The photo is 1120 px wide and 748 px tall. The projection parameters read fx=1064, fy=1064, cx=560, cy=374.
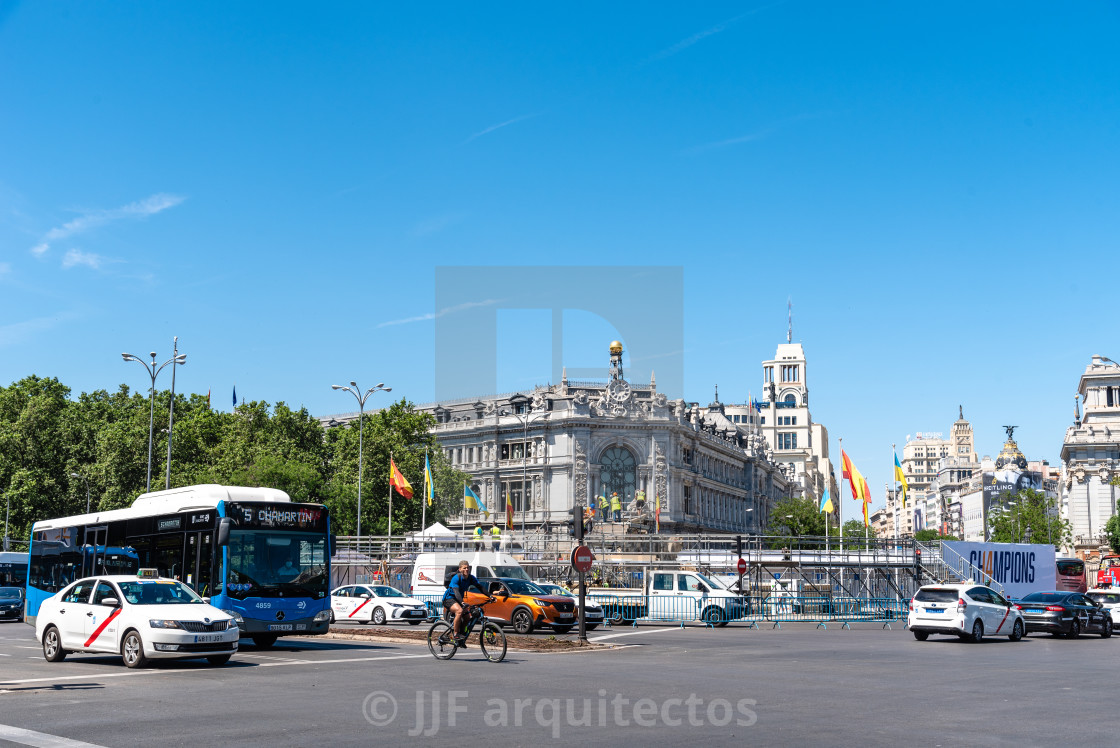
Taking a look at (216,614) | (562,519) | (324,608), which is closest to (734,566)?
(324,608)

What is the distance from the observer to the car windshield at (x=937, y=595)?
2847cm

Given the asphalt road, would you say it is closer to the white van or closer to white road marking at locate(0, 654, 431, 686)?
white road marking at locate(0, 654, 431, 686)

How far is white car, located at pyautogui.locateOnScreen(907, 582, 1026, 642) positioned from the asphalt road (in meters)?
4.27

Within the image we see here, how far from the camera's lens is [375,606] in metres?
35.1

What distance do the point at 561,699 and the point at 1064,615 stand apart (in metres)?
24.0

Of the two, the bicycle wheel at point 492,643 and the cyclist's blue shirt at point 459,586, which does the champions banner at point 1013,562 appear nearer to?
the cyclist's blue shirt at point 459,586

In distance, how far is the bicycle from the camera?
20031mm

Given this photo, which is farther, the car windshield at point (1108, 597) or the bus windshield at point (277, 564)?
the car windshield at point (1108, 597)

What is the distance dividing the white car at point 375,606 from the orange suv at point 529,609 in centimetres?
525

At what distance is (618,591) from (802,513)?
8042cm

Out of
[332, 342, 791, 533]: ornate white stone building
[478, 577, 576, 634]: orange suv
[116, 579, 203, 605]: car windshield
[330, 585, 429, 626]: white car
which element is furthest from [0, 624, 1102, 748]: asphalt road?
[332, 342, 791, 533]: ornate white stone building

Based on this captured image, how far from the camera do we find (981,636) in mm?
29109

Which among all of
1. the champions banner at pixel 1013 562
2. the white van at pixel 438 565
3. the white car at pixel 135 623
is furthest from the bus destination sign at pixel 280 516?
the champions banner at pixel 1013 562

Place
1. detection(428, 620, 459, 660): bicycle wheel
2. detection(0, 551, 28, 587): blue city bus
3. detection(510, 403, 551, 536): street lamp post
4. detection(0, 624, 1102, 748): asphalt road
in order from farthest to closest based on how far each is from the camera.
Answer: detection(510, 403, 551, 536): street lamp post
detection(0, 551, 28, 587): blue city bus
detection(428, 620, 459, 660): bicycle wheel
detection(0, 624, 1102, 748): asphalt road
